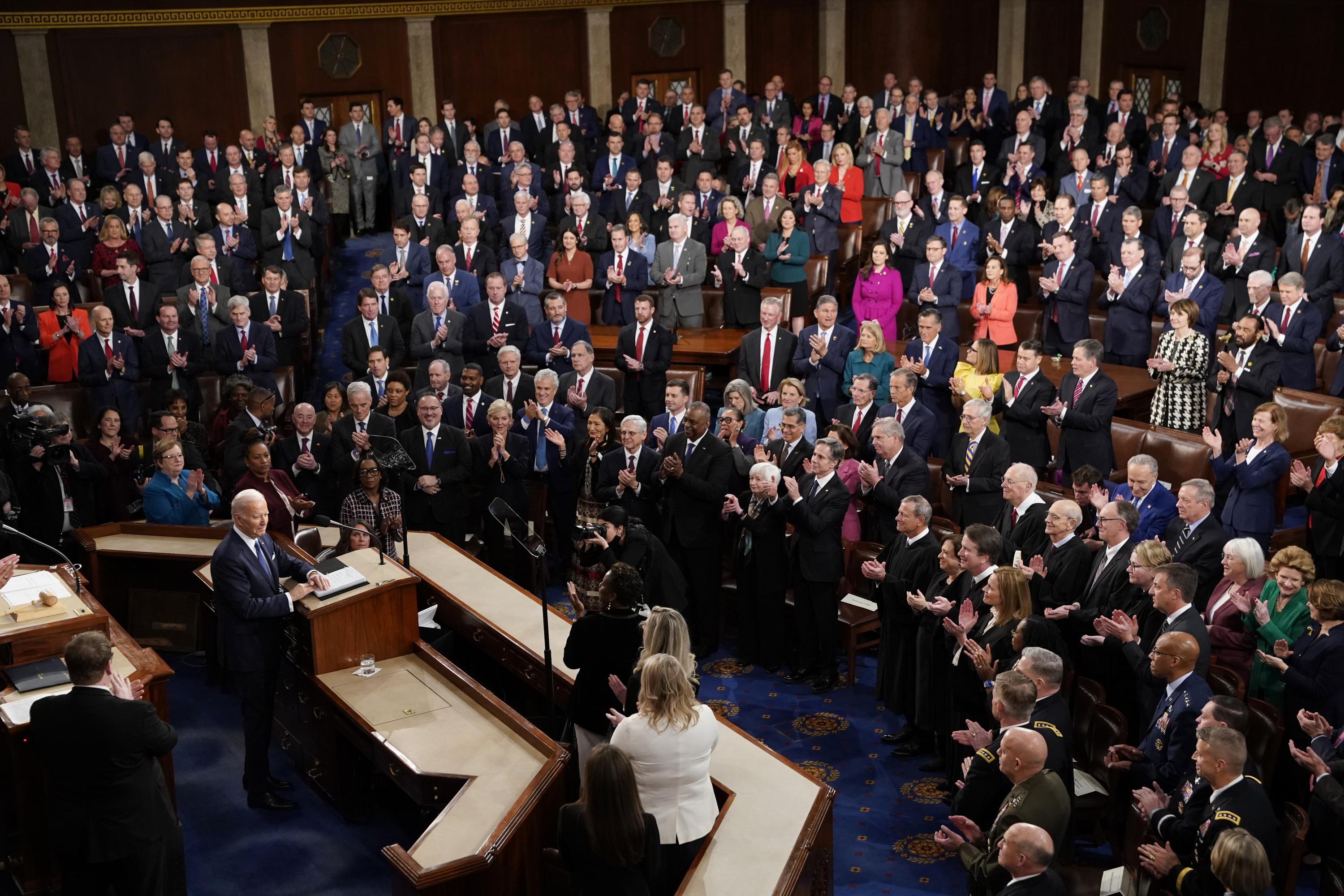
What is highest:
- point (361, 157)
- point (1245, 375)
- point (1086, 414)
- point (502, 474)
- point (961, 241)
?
point (361, 157)

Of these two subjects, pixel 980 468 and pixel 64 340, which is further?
pixel 64 340

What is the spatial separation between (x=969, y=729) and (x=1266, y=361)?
468 cm

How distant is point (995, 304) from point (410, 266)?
481 centimetres

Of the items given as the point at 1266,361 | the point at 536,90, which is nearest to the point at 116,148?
the point at 536,90

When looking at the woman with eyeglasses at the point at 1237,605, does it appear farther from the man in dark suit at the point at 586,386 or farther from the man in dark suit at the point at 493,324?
the man in dark suit at the point at 493,324

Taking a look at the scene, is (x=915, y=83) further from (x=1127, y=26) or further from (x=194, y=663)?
(x=194, y=663)

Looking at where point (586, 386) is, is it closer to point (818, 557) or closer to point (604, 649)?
point (818, 557)

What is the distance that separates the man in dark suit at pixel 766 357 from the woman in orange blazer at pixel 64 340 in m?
4.93

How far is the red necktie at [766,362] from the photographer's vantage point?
9438 mm

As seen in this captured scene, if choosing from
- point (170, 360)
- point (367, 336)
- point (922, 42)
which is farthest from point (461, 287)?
point (922, 42)

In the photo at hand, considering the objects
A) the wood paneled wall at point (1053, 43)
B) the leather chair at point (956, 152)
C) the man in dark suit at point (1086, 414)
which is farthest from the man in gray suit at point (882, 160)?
the man in dark suit at point (1086, 414)

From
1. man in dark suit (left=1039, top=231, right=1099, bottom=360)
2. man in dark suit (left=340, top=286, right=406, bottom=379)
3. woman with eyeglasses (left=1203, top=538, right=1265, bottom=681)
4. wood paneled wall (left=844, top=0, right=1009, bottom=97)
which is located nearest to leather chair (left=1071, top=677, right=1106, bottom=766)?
woman with eyeglasses (left=1203, top=538, right=1265, bottom=681)

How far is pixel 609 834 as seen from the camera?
3.93 metres

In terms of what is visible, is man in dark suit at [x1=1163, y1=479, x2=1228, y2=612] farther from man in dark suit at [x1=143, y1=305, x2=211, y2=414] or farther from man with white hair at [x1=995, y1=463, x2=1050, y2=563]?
man in dark suit at [x1=143, y1=305, x2=211, y2=414]
